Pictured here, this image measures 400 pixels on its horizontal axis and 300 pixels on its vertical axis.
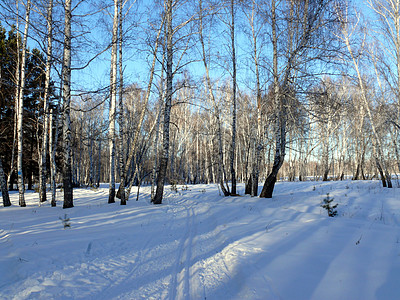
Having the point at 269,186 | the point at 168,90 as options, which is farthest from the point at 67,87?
the point at 269,186

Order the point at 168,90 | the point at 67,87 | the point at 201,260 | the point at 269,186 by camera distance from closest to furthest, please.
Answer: the point at 201,260
the point at 67,87
the point at 168,90
the point at 269,186

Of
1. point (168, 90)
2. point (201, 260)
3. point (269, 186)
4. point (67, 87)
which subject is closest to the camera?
point (201, 260)

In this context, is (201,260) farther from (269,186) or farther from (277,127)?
(277,127)

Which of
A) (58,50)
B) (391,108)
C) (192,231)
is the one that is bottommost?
(192,231)

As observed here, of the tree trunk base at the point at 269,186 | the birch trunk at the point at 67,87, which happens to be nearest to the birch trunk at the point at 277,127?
the tree trunk base at the point at 269,186

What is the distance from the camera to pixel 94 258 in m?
3.70

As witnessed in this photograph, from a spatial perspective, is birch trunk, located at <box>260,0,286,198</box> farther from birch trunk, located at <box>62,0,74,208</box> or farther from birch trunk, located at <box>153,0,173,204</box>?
birch trunk, located at <box>62,0,74,208</box>

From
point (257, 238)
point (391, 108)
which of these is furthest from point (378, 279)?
point (391, 108)

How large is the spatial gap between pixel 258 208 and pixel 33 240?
677 cm

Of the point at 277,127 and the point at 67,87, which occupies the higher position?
the point at 67,87

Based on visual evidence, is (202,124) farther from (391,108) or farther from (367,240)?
(367,240)

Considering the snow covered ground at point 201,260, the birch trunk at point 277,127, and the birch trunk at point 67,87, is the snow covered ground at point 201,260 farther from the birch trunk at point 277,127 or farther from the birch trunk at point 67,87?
the birch trunk at point 277,127

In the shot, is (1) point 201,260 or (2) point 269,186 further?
(2) point 269,186

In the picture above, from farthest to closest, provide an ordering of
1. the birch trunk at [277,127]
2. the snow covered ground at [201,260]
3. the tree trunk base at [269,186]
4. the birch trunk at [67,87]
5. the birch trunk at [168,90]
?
the tree trunk base at [269,186] < the birch trunk at [168,90] < the birch trunk at [277,127] < the birch trunk at [67,87] < the snow covered ground at [201,260]
